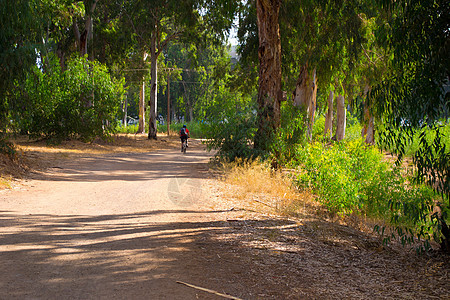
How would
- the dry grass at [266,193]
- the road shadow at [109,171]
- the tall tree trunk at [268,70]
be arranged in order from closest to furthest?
the dry grass at [266,193] → the road shadow at [109,171] → the tall tree trunk at [268,70]

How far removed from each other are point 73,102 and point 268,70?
45.7ft

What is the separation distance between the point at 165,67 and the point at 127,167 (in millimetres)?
29954

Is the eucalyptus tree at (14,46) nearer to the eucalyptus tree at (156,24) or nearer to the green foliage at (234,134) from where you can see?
the green foliage at (234,134)

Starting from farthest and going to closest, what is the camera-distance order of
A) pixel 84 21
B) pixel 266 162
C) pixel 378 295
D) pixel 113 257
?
pixel 84 21 < pixel 266 162 < pixel 113 257 < pixel 378 295

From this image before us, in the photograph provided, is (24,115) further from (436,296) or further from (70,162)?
(436,296)

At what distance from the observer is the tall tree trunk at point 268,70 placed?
15.3 metres

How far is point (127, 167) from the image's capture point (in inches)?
717

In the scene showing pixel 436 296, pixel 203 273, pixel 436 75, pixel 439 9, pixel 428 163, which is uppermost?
pixel 439 9

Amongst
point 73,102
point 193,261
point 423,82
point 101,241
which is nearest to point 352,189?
point 423,82

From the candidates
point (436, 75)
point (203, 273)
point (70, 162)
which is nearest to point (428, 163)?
point (436, 75)

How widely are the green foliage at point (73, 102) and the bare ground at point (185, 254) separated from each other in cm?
1407

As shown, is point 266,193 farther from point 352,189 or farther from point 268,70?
point 268,70

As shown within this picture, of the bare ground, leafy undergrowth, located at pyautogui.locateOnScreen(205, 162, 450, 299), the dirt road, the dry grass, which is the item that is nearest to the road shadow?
the dirt road

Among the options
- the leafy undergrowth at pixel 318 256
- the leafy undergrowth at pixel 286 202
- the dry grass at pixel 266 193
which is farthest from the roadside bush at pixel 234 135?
the leafy undergrowth at pixel 318 256
